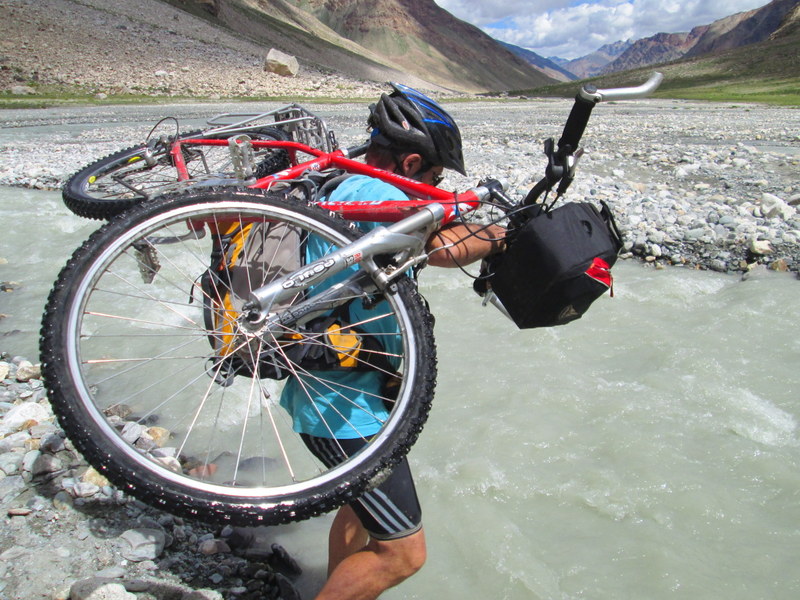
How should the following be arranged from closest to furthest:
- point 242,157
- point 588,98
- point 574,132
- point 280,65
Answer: point 588,98
point 574,132
point 242,157
point 280,65

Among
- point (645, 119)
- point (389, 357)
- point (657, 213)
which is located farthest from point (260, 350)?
point (645, 119)

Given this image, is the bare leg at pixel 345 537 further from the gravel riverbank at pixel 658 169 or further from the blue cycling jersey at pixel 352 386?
the gravel riverbank at pixel 658 169

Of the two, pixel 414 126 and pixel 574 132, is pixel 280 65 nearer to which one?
pixel 414 126

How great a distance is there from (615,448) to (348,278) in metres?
2.89

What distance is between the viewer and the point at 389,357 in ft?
8.02

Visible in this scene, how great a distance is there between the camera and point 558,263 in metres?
2.24

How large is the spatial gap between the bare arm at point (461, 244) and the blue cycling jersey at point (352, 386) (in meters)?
0.24

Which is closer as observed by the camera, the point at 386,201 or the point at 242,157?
the point at 386,201

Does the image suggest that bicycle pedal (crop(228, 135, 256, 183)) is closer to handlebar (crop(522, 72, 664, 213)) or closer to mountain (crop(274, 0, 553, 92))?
handlebar (crop(522, 72, 664, 213))

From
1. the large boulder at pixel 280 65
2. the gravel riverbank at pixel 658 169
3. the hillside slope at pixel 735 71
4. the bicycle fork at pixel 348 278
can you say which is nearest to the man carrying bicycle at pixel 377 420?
the bicycle fork at pixel 348 278

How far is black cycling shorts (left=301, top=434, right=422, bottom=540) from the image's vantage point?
2.37 meters

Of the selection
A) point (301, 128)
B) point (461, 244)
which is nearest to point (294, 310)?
point (461, 244)

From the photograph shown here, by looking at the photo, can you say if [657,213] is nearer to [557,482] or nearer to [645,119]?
[557,482]

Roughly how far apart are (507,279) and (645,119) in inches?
853
